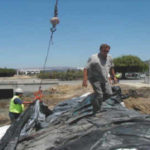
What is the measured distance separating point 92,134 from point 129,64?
42.5 meters

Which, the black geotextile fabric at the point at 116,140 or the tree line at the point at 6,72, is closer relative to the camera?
the black geotextile fabric at the point at 116,140

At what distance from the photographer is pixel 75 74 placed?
3884 centimetres

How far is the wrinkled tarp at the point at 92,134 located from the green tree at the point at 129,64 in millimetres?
39528

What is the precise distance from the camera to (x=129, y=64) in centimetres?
4422

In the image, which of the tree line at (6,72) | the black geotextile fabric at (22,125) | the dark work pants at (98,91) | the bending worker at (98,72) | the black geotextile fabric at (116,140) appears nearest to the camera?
the black geotextile fabric at (116,140)

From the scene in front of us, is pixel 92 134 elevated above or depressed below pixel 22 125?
above

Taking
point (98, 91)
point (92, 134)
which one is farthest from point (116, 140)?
point (98, 91)

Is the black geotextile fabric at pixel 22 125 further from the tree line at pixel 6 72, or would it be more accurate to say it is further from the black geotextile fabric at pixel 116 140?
the tree line at pixel 6 72

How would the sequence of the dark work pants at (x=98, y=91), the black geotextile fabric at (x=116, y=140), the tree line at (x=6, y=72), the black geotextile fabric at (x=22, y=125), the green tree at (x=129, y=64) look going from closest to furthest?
1. the black geotextile fabric at (x=116, y=140)
2. the black geotextile fabric at (x=22, y=125)
3. the dark work pants at (x=98, y=91)
4. the green tree at (x=129, y=64)
5. the tree line at (x=6, y=72)

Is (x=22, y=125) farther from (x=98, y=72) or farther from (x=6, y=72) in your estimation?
(x=6, y=72)

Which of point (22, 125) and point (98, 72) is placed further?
point (98, 72)

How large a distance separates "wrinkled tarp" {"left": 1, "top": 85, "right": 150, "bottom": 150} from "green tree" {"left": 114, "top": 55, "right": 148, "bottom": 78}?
39528 mm

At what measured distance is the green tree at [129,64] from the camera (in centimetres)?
4422

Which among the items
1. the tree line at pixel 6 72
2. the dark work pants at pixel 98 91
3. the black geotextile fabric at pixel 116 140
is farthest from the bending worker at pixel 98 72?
the tree line at pixel 6 72
